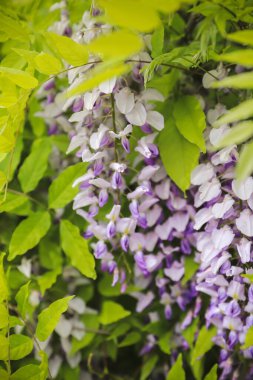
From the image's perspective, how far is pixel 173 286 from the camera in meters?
1.43

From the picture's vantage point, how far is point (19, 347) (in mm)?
1075

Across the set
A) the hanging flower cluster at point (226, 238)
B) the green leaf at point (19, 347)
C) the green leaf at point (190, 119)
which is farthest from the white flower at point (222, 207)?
the green leaf at point (19, 347)

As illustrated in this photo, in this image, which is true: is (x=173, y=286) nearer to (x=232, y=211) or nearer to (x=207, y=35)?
(x=232, y=211)

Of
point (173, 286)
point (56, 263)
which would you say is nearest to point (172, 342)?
point (173, 286)

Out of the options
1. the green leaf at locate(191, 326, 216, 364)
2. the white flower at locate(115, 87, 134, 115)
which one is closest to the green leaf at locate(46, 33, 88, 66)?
the white flower at locate(115, 87, 134, 115)

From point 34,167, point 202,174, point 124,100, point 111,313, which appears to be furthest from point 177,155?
point 111,313

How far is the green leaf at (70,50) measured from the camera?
Result: 3.07 ft

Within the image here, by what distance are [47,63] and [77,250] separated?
0.48 m

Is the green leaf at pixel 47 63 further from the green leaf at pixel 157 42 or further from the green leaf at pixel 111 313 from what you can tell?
the green leaf at pixel 111 313

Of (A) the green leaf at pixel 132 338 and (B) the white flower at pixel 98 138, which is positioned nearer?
(B) the white flower at pixel 98 138

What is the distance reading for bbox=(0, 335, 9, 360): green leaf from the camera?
1018 millimetres

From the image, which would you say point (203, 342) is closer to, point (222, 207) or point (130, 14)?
point (222, 207)

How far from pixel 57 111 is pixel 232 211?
23.0 inches

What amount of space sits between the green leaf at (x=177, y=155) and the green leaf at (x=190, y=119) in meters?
0.04
